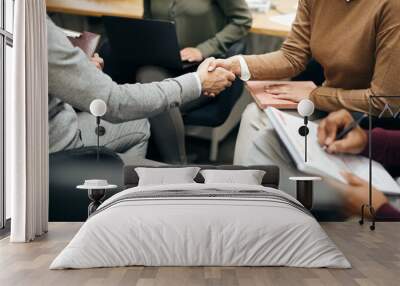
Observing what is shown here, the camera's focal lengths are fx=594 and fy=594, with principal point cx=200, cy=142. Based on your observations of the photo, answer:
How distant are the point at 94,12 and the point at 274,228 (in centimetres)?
400

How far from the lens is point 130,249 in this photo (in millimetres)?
4238

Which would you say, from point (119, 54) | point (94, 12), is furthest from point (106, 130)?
point (94, 12)

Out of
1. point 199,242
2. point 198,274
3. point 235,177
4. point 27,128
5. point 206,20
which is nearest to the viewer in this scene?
point 198,274

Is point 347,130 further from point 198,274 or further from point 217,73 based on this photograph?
point 198,274

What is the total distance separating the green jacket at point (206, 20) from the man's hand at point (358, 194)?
2.13 metres

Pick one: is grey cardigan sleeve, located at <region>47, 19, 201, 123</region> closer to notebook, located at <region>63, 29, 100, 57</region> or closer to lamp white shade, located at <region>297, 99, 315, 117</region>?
notebook, located at <region>63, 29, 100, 57</region>

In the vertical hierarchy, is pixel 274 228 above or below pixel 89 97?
below

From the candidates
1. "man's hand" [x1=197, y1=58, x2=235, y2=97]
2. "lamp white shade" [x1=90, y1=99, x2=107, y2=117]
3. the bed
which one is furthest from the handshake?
the bed

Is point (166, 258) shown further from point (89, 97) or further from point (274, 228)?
point (89, 97)

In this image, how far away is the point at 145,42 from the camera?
23.1 ft

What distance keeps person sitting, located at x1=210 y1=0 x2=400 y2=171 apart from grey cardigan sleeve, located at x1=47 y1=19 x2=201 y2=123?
542mm

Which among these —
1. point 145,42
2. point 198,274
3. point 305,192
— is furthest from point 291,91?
point 198,274

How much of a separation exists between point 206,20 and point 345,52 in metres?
1.66

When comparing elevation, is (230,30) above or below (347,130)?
above
